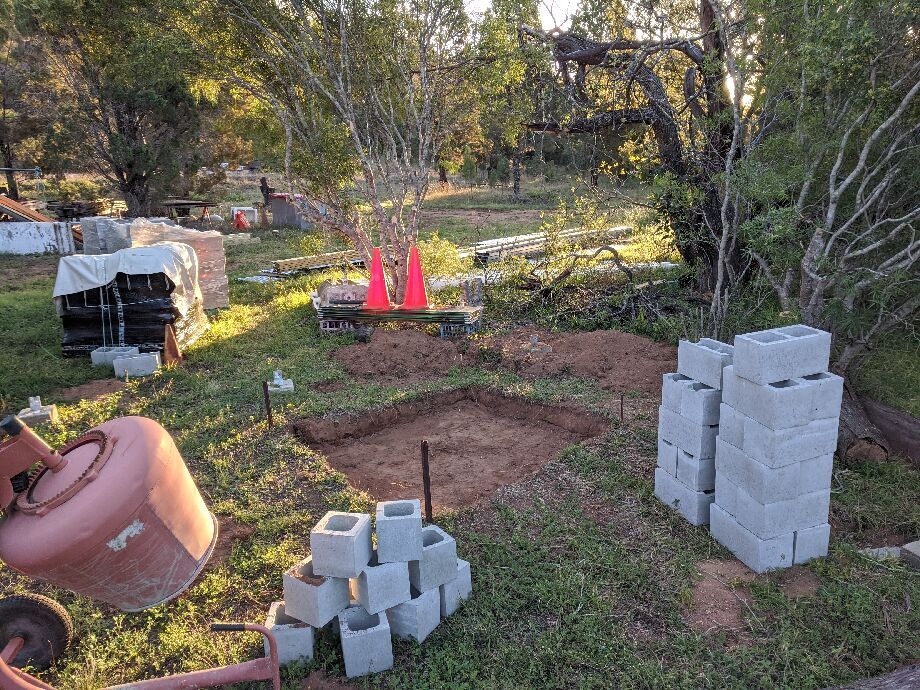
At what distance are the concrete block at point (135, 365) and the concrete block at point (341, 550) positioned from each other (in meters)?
6.76

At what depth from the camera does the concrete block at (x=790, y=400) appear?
474 cm

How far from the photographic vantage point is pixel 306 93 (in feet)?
39.2

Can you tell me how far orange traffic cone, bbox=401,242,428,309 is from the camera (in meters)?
11.9

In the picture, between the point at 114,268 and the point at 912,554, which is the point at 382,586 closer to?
the point at 912,554

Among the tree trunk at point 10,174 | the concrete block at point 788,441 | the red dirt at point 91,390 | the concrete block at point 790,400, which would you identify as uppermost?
the tree trunk at point 10,174

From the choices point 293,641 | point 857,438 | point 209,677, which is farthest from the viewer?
point 857,438

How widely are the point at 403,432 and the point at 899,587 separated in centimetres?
525

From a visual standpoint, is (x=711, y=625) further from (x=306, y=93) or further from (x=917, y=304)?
(x=306, y=93)

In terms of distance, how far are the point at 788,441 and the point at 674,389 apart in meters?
1.14

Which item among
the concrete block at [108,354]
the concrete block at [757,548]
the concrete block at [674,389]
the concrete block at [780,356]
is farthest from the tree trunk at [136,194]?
the concrete block at [757,548]

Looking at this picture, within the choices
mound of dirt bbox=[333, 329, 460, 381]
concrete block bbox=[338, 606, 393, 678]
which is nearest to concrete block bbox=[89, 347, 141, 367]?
mound of dirt bbox=[333, 329, 460, 381]

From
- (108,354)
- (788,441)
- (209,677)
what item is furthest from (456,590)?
(108,354)

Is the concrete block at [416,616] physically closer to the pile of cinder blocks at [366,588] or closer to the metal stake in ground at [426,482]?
the pile of cinder blocks at [366,588]

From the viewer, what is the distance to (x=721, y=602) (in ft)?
15.6
